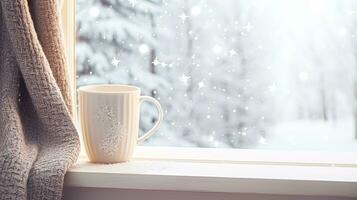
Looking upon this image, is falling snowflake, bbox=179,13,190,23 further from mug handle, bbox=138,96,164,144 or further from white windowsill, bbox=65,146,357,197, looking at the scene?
white windowsill, bbox=65,146,357,197

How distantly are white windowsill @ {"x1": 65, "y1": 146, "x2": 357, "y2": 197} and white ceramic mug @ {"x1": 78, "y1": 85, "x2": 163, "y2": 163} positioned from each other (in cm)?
3

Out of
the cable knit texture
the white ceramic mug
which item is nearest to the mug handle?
the white ceramic mug

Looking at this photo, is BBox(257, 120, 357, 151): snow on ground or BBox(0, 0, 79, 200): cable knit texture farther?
BBox(257, 120, 357, 151): snow on ground

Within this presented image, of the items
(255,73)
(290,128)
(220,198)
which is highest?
(255,73)

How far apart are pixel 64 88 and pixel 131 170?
0.20 metres

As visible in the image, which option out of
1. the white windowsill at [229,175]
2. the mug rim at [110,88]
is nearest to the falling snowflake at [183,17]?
the mug rim at [110,88]

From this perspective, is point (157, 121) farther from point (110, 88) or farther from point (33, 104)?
point (33, 104)

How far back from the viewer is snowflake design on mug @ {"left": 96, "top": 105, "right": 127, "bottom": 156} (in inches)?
53.4

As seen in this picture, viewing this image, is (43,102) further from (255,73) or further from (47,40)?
(255,73)

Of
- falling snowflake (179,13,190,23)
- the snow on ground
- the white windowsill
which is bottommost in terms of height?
the white windowsill

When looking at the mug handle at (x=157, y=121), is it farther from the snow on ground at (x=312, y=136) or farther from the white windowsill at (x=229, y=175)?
the snow on ground at (x=312, y=136)

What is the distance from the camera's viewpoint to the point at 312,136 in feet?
4.91

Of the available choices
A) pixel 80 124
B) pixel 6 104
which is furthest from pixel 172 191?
pixel 6 104

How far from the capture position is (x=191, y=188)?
51.5 inches
